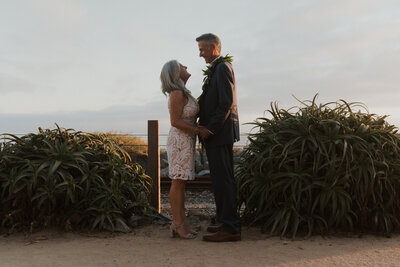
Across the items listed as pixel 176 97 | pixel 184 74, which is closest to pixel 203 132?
pixel 176 97

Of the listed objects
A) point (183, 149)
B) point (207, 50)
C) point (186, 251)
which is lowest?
point (186, 251)

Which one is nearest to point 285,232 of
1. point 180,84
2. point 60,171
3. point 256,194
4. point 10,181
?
point 256,194

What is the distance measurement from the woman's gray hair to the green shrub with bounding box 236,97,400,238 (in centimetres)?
121

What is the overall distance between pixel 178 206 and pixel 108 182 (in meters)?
1.05

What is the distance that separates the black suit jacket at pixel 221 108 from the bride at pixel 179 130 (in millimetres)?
158

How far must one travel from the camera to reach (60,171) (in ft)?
15.3

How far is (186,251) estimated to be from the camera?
156 inches

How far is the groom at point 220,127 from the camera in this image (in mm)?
4219

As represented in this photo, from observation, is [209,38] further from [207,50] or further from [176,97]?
[176,97]

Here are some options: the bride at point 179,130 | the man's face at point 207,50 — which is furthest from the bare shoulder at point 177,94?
the man's face at point 207,50

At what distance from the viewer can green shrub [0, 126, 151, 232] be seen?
464 centimetres

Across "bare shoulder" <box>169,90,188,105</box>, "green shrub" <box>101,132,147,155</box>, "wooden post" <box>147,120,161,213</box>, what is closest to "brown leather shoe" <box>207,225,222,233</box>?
"wooden post" <box>147,120,161,213</box>

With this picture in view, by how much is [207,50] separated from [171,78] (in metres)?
0.51

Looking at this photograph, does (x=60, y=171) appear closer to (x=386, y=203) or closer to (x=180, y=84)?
(x=180, y=84)
